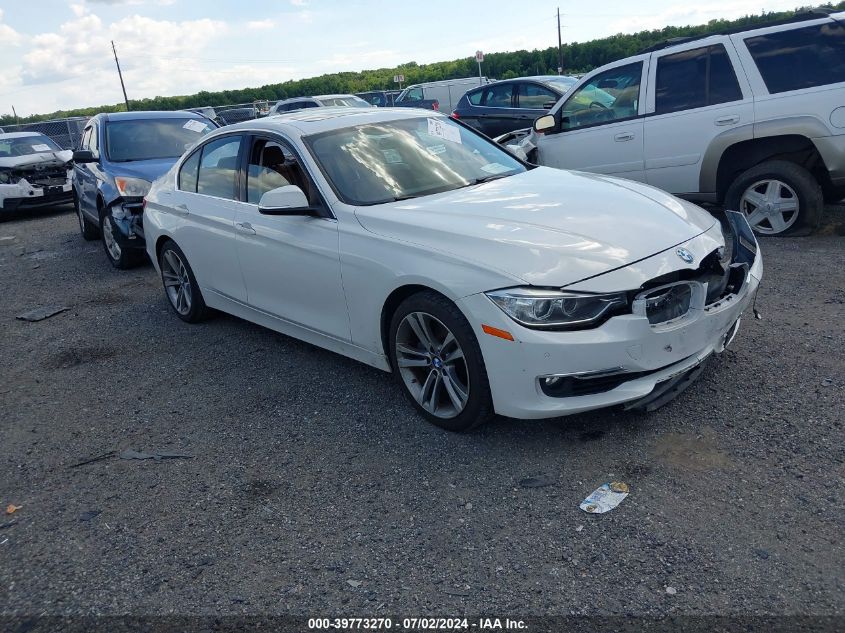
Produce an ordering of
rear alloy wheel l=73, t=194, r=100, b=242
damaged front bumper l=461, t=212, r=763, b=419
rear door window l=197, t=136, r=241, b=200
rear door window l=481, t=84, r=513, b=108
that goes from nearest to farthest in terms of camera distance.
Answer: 1. damaged front bumper l=461, t=212, r=763, b=419
2. rear door window l=197, t=136, r=241, b=200
3. rear alloy wheel l=73, t=194, r=100, b=242
4. rear door window l=481, t=84, r=513, b=108

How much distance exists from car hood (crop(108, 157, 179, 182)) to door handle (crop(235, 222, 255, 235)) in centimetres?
376

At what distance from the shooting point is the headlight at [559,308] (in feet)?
11.0

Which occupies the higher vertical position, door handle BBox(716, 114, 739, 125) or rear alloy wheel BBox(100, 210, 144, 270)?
door handle BBox(716, 114, 739, 125)

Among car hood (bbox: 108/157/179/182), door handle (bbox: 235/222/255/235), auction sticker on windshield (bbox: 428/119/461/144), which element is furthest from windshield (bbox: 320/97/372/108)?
door handle (bbox: 235/222/255/235)

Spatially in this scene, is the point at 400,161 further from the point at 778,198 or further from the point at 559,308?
the point at 778,198

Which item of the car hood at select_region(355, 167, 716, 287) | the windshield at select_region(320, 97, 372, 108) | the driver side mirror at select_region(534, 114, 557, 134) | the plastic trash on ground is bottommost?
the plastic trash on ground

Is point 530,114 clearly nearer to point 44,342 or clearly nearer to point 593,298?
point 44,342

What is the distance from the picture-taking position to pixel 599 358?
334 cm

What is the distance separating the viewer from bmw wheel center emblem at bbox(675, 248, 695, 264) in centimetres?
363

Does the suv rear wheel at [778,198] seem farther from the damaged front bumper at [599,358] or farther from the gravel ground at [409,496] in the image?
the damaged front bumper at [599,358]

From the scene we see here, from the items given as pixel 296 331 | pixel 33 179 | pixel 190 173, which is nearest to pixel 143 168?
pixel 190 173

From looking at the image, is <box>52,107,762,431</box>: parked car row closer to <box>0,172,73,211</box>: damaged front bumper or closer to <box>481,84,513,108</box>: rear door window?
<box>481,84,513,108</box>: rear door window

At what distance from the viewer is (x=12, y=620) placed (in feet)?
9.34

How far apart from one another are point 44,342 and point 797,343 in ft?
19.6
